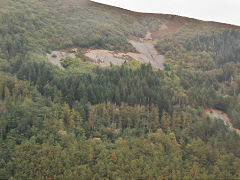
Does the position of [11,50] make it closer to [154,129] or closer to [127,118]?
[127,118]

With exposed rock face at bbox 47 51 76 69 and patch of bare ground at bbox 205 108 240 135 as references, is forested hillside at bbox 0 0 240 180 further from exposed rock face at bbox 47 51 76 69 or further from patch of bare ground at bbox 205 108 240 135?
exposed rock face at bbox 47 51 76 69

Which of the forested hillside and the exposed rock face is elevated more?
the exposed rock face

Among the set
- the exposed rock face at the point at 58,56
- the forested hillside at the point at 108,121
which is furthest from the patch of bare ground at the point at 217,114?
the exposed rock face at the point at 58,56

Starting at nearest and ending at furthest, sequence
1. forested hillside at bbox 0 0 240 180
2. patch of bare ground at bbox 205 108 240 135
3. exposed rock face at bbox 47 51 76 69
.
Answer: forested hillside at bbox 0 0 240 180 < patch of bare ground at bbox 205 108 240 135 < exposed rock face at bbox 47 51 76 69

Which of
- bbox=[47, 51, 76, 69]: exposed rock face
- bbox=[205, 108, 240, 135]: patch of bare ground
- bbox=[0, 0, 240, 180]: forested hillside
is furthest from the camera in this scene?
bbox=[47, 51, 76, 69]: exposed rock face

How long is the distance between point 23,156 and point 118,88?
5575 centimetres

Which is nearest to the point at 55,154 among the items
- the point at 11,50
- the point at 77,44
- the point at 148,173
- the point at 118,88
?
the point at 148,173

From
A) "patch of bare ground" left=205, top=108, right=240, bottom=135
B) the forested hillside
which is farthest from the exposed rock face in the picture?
"patch of bare ground" left=205, top=108, right=240, bottom=135

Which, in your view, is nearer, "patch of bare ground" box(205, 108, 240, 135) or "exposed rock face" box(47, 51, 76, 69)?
"patch of bare ground" box(205, 108, 240, 135)

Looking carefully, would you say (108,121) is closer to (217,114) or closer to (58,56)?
(217,114)

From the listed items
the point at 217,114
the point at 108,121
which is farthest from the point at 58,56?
the point at 217,114

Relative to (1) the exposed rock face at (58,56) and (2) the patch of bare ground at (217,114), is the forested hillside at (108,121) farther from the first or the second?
(1) the exposed rock face at (58,56)

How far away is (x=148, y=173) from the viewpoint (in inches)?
3157

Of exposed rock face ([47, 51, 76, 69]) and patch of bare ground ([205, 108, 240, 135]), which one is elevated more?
exposed rock face ([47, 51, 76, 69])
